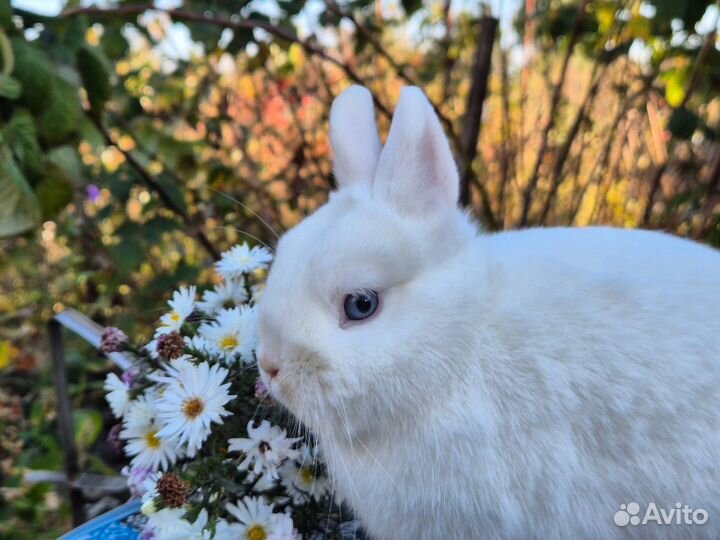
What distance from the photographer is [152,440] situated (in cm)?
74

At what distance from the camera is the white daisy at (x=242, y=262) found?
863 mm

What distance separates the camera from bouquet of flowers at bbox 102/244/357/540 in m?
0.67

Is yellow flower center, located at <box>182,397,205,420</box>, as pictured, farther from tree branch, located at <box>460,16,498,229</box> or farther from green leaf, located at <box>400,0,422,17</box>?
green leaf, located at <box>400,0,422,17</box>

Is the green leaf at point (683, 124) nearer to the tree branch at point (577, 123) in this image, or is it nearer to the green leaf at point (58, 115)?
the tree branch at point (577, 123)

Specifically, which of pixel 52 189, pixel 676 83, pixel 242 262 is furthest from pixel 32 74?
pixel 676 83

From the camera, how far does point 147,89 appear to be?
7.21 feet

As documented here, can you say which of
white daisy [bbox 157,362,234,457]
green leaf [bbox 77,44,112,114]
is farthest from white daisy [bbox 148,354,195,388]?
green leaf [bbox 77,44,112,114]

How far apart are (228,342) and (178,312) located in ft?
0.26

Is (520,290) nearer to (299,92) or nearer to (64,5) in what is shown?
(64,5)

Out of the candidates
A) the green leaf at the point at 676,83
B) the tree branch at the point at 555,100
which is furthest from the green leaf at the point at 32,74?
the green leaf at the point at 676,83

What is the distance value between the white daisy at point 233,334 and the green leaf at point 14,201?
13.6 inches

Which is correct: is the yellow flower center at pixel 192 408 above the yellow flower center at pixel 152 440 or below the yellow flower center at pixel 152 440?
above

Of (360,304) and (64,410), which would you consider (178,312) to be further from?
(64,410)

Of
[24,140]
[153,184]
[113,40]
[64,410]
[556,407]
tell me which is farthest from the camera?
[113,40]
